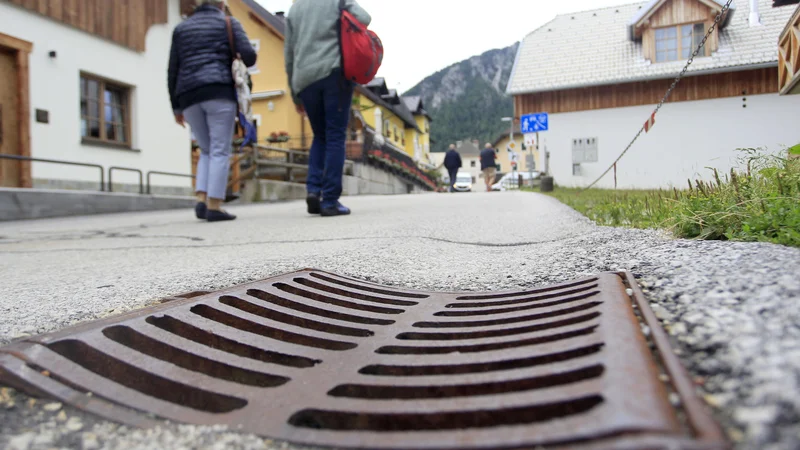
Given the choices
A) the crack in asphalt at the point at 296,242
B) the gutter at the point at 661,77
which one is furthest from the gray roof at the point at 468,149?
the crack in asphalt at the point at 296,242

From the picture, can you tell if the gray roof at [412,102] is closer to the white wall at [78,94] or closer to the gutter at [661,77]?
the gutter at [661,77]

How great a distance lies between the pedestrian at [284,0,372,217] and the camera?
4.73 meters

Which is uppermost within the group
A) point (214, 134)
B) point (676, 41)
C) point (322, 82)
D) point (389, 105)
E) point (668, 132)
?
point (389, 105)

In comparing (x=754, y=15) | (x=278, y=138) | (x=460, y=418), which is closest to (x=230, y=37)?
(x=460, y=418)

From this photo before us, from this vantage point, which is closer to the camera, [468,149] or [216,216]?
[216,216]

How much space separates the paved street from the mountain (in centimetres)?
10804

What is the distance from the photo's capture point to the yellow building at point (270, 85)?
2223 centimetres

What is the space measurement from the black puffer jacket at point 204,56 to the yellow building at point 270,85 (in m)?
16.7

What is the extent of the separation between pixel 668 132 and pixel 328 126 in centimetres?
1540

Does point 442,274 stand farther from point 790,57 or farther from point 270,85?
point 270,85

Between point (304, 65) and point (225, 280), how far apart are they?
302cm

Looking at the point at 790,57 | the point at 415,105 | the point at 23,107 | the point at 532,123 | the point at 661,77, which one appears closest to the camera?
the point at 790,57

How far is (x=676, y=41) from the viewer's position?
63.6 ft

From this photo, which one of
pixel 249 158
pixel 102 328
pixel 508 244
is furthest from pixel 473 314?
pixel 249 158
